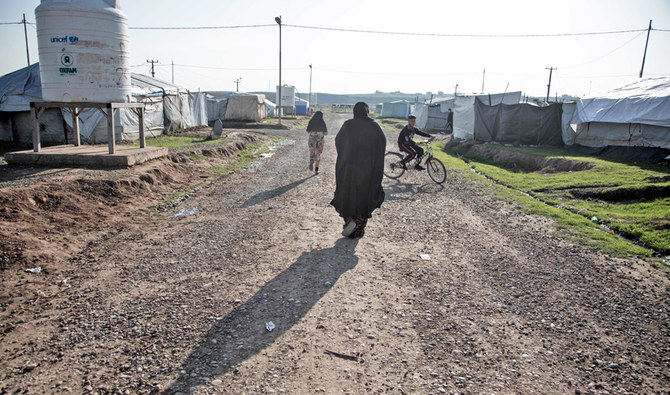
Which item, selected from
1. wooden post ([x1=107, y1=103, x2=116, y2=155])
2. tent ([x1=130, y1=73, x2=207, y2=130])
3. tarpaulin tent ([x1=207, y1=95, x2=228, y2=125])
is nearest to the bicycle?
wooden post ([x1=107, y1=103, x2=116, y2=155])

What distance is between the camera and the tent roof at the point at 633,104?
47.6 feet

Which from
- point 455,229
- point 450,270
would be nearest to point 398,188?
point 455,229

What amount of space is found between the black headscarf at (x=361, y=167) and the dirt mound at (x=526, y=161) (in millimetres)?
9983

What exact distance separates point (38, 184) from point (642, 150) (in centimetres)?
1758

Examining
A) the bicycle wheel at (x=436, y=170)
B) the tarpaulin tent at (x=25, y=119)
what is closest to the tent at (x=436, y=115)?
the bicycle wheel at (x=436, y=170)

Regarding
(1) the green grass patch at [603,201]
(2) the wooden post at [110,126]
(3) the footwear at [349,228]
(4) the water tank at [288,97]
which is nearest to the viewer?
(3) the footwear at [349,228]

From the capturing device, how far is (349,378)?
115 inches

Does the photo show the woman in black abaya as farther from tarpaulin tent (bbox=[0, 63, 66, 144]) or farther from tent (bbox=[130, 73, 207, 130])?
tent (bbox=[130, 73, 207, 130])

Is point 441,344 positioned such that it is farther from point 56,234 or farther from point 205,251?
point 56,234

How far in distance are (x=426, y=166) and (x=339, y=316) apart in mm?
7899

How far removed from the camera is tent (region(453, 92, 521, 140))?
2233 cm

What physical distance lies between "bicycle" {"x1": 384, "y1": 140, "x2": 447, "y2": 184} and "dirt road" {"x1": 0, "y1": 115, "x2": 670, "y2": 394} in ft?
14.1

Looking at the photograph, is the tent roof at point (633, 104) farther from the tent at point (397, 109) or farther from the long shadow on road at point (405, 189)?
the tent at point (397, 109)

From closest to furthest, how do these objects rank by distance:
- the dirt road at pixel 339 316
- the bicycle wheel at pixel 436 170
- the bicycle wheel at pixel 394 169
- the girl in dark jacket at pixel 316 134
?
1. the dirt road at pixel 339 316
2. the bicycle wheel at pixel 436 170
3. the girl in dark jacket at pixel 316 134
4. the bicycle wheel at pixel 394 169
